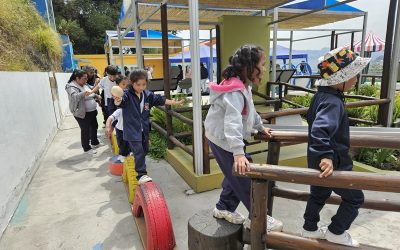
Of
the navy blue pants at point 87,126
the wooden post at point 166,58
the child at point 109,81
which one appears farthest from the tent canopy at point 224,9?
the navy blue pants at point 87,126

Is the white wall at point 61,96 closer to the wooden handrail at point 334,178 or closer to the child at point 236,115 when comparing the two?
the child at point 236,115

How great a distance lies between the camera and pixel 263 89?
6.72 m

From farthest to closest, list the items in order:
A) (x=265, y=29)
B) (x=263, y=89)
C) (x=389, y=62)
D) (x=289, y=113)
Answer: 1. (x=263, y=89)
2. (x=265, y=29)
3. (x=389, y=62)
4. (x=289, y=113)

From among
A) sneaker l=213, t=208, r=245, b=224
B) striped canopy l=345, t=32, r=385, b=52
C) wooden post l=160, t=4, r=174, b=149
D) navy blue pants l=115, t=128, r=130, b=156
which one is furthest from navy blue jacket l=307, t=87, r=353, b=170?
striped canopy l=345, t=32, r=385, b=52

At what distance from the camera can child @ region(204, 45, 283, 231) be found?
1899 mm

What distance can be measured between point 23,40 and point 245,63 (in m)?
8.12

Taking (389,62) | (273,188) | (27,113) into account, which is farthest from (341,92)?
(27,113)

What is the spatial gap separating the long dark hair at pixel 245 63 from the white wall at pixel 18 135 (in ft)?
8.97

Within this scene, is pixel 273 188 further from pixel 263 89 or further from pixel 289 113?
pixel 263 89

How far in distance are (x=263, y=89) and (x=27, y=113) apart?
4725 mm

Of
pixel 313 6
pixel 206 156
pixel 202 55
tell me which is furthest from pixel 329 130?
pixel 202 55

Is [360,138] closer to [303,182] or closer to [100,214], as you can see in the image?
[303,182]

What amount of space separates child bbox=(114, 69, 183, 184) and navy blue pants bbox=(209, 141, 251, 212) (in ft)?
4.31

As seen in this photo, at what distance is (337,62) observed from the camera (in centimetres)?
185
